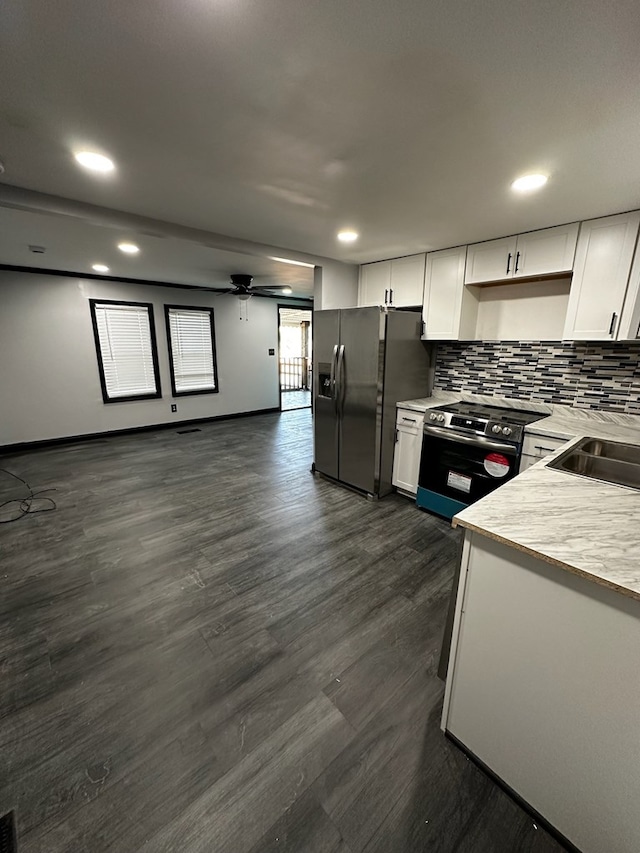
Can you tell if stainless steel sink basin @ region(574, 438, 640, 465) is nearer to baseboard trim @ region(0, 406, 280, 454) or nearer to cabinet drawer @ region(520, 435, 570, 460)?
cabinet drawer @ region(520, 435, 570, 460)

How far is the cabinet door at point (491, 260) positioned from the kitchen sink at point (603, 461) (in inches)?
59.7

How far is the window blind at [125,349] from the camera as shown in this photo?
5.16 m

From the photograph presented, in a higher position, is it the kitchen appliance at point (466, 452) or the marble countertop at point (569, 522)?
the marble countertop at point (569, 522)

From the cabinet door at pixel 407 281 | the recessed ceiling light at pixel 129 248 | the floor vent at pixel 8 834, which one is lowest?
the floor vent at pixel 8 834

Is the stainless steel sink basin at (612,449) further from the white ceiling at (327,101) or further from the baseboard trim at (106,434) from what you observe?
the baseboard trim at (106,434)

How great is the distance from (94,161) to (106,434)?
4.52 meters

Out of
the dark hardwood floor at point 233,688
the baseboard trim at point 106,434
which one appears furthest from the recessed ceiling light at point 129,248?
the baseboard trim at point 106,434

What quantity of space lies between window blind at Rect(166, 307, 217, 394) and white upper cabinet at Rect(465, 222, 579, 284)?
4.54 m

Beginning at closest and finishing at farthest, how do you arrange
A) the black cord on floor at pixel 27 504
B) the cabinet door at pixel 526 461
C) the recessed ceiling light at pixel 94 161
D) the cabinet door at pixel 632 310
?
the recessed ceiling light at pixel 94 161, the cabinet door at pixel 632 310, the cabinet door at pixel 526 461, the black cord on floor at pixel 27 504

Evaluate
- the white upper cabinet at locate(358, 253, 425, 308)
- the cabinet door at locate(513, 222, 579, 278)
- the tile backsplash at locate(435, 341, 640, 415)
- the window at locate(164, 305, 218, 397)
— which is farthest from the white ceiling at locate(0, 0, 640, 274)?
Result: the window at locate(164, 305, 218, 397)

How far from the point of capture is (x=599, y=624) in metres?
0.93

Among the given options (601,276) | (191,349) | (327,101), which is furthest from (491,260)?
(191,349)

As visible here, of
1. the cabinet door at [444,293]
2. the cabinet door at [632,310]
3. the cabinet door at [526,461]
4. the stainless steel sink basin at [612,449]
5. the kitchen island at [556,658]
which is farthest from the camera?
the cabinet door at [444,293]

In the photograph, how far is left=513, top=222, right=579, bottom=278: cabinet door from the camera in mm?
2480
